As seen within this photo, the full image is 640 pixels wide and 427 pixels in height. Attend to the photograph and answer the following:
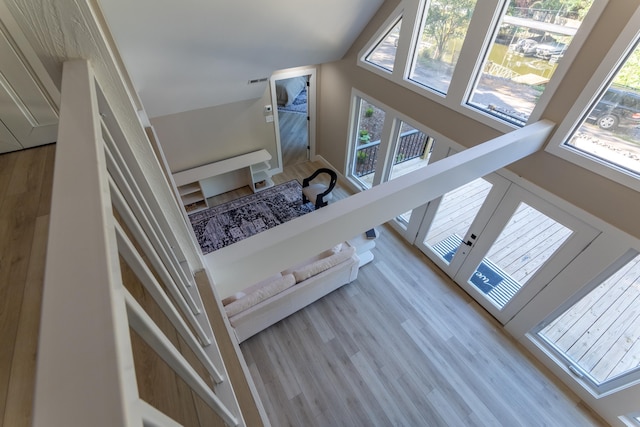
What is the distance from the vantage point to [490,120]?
10.1ft

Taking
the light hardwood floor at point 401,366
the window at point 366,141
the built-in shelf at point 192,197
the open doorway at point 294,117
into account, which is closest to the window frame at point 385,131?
the window at point 366,141

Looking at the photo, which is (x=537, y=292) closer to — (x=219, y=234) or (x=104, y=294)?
(x=104, y=294)

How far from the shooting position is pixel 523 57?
9.13 feet

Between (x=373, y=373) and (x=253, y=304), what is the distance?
164cm

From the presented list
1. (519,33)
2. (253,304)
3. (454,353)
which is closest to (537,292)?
(454,353)

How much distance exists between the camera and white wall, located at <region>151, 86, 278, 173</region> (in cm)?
497

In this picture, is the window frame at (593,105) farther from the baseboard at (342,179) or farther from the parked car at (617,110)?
the baseboard at (342,179)

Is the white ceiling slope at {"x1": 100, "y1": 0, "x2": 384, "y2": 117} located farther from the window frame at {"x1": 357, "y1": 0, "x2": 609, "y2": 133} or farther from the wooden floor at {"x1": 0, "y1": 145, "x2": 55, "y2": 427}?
the wooden floor at {"x1": 0, "y1": 145, "x2": 55, "y2": 427}

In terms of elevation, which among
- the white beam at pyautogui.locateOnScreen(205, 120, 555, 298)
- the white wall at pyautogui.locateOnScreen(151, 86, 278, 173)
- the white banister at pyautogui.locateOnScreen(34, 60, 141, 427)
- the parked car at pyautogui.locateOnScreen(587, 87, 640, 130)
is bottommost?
the white wall at pyautogui.locateOnScreen(151, 86, 278, 173)

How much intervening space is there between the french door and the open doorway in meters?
3.40

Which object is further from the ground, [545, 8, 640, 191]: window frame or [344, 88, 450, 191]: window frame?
[545, 8, 640, 191]: window frame

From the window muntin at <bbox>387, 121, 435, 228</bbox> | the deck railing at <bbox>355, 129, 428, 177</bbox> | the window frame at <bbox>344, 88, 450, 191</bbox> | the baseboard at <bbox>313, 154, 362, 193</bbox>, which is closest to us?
the window frame at <bbox>344, 88, 450, 191</bbox>

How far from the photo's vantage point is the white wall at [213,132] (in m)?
4.97

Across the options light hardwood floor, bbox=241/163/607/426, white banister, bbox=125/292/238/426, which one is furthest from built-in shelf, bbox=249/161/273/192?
white banister, bbox=125/292/238/426
